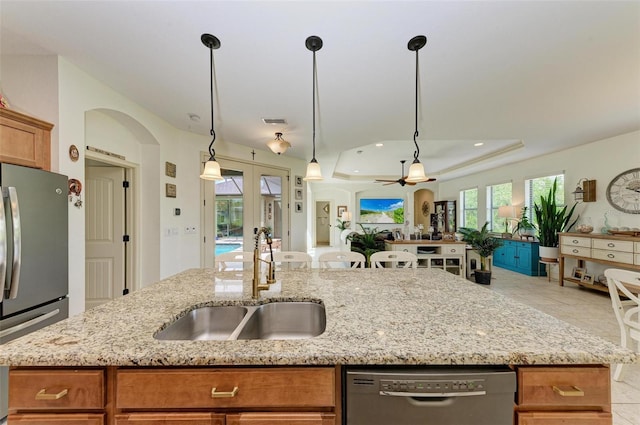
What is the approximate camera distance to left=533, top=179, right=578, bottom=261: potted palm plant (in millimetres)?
4797

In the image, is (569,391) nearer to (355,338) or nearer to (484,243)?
(355,338)

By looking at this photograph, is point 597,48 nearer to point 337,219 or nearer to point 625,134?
point 625,134

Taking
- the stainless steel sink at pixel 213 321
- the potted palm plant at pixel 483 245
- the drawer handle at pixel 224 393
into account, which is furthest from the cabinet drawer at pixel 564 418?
the potted palm plant at pixel 483 245

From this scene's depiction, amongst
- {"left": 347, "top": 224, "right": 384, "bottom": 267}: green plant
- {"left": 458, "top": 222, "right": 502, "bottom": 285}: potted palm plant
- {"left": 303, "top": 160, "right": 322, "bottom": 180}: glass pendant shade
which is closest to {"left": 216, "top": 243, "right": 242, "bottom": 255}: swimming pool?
{"left": 347, "top": 224, "right": 384, "bottom": 267}: green plant

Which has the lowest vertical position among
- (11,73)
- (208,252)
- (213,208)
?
(208,252)

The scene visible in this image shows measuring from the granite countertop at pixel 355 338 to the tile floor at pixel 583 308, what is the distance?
1.50m

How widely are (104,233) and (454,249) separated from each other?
17.0 feet

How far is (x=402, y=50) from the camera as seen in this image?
75.9 inches

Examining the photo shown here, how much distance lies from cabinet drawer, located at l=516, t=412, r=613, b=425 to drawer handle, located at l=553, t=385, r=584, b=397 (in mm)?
79

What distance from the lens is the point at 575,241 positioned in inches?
170

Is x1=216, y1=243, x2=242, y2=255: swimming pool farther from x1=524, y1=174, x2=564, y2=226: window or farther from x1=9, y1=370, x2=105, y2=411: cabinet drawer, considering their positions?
x1=524, y1=174, x2=564, y2=226: window

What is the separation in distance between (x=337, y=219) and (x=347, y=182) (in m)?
1.69

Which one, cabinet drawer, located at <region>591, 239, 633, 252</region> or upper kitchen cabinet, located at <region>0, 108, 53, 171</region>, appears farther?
cabinet drawer, located at <region>591, 239, 633, 252</region>

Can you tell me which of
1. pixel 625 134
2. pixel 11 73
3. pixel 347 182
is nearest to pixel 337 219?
pixel 347 182
